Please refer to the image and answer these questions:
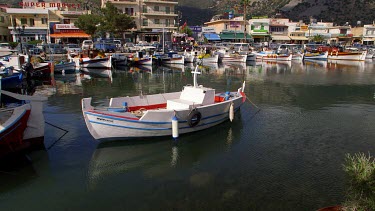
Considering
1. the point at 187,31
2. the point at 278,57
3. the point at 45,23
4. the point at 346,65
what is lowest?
the point at 346,65

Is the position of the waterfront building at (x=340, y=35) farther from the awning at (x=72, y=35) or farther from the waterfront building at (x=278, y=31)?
the awning at (x=72, y=35)

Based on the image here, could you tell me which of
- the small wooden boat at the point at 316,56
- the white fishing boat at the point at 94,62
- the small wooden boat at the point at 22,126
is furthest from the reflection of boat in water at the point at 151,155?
the small wooden boat at the point at 316,56

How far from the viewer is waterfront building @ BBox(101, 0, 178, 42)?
79.3m

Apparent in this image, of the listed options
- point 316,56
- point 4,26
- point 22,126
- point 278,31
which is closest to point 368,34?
point 278,31

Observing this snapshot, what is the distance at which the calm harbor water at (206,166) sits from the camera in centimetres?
1035

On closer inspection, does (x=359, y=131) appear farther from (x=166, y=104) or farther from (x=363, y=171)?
(x=363, y=171)

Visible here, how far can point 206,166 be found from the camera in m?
13.1

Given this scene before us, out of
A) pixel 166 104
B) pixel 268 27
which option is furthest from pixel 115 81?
pixel 268 27

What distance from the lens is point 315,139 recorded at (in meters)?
16.2

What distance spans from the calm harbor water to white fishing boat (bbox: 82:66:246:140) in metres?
0.63

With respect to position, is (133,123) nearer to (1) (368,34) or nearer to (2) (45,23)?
(2) (45,23)

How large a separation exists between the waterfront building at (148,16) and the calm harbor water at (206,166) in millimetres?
61823

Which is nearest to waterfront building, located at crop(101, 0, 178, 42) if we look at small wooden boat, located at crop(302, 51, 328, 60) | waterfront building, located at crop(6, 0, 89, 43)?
waterfront building, located at crop(6, 0, 89, 43)

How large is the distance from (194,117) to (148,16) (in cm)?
6942
